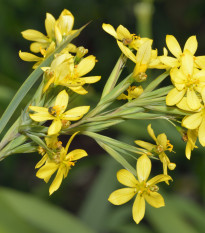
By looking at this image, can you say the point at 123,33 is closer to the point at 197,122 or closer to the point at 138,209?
the point at 197,122

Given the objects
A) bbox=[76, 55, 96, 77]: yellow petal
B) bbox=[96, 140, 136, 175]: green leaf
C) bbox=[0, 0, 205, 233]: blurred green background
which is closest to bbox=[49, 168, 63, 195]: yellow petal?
bbox=[96, 140, 136, 175]: green leaf

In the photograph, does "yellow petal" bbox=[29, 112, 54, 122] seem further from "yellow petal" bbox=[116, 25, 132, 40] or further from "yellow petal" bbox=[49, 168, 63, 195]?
"yellow petal" bbox=[116, 25, 132, 40]

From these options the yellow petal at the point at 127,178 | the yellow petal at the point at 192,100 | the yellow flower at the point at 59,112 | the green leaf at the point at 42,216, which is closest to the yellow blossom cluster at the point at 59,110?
the yellow flower at the point at 59,112

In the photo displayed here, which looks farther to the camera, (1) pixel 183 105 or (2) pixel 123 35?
(2) pixel 123 35

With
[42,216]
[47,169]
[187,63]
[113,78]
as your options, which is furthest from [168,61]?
[42,216]

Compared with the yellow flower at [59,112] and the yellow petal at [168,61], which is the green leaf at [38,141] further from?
the yellow petal at [168,61]

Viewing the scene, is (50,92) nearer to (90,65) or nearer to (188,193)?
(90,65)

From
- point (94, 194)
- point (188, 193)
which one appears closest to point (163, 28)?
point (188, 193)
